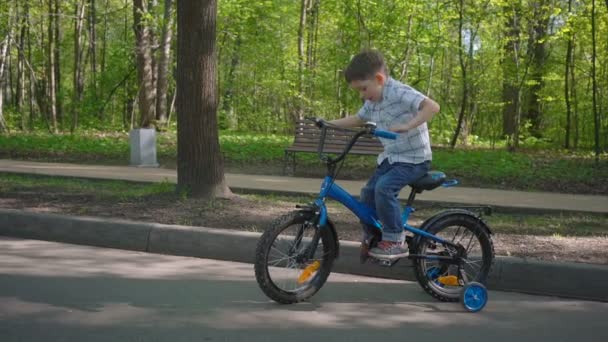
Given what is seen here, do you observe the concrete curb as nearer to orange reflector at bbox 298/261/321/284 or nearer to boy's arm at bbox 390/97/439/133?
orange reflector at bbox 298/261/321/284

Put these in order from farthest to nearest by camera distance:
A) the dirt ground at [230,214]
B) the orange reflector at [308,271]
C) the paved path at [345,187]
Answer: the paved path at [345,187]
the dirt ground at [230,214]
the orange reflector at [308,271]


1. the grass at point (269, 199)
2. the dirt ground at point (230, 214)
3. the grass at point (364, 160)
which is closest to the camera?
the dirt ground at point (230, 214)

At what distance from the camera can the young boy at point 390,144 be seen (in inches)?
196

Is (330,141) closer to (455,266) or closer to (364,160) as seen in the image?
(364,160)

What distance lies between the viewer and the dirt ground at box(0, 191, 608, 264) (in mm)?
6312

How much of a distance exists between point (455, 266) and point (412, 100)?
132cm

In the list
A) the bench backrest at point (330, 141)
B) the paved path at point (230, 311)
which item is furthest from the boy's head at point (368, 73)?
the bench backrest at point (330, 141)

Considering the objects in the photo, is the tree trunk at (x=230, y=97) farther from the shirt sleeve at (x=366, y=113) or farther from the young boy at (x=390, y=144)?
the young boy at (x=390, y=144)

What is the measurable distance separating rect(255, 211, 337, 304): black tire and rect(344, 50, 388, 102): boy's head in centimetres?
97

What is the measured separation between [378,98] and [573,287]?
6.96 feet

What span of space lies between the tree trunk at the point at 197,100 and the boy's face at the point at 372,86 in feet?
11.8

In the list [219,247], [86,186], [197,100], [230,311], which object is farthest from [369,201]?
[86,186]

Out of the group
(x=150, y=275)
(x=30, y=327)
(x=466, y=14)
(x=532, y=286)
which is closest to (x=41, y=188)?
(x=150, y=275)

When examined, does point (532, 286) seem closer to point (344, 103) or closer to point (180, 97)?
point (180, 97)
